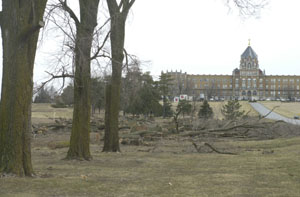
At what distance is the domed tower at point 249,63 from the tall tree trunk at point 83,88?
159 metres

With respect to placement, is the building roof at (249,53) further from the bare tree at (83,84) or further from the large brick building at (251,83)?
the bare tree at (83,84)

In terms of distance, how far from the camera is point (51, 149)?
18.2 m

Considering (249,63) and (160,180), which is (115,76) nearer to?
(160,180)

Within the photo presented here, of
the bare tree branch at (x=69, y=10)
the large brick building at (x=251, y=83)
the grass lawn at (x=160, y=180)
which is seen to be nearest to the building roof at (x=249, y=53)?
the large brick building at (x=251, y=83)

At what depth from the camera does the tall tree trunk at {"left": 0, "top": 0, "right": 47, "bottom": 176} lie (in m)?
8.40

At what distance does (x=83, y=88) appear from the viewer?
41.3ft

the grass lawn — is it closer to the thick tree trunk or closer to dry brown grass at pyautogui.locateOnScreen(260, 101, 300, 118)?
the thick tree trunk

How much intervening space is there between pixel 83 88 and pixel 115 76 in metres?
3.37

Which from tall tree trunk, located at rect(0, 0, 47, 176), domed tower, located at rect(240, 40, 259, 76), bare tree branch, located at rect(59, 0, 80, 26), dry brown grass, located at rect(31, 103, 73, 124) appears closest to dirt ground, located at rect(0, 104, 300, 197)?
tall tree trunk, located at rect(0, 0, 47, 176)

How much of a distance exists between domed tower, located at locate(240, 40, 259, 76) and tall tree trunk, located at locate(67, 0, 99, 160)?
159 m

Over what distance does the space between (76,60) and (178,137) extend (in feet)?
44.1

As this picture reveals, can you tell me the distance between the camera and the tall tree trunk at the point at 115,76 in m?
15.3

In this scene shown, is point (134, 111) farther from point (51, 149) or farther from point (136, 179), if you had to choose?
point (136, 179)

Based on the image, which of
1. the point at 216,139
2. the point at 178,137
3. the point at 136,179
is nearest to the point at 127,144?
the point at 178,137
